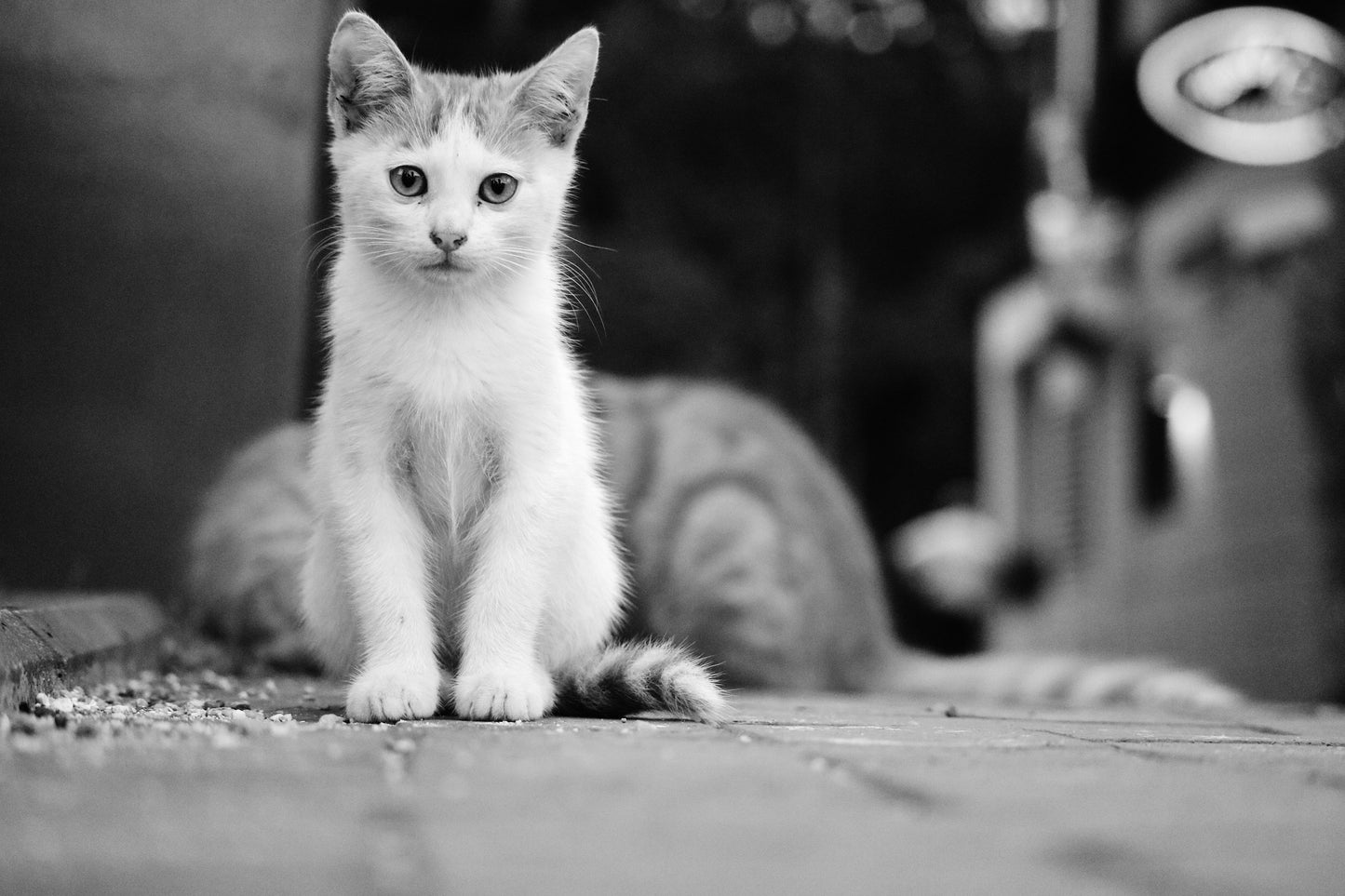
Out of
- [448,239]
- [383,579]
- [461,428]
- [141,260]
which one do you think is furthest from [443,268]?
[141,260]

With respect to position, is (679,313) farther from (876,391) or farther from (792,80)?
(876,391)

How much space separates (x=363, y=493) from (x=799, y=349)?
24.5 ft

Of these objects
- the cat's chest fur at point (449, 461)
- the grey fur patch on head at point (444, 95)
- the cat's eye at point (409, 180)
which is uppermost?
the grey fur patch on head at point (444, 95)

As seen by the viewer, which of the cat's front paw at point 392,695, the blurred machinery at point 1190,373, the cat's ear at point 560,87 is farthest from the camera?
the blurred machinery at point 1190,373

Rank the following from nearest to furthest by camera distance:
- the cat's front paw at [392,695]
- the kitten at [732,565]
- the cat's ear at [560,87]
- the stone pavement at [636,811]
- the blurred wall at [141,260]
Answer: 1. the stone pavement at [636,811]
2. the cat's front paw at [392,695]
3. the cat's ear at [560,87]
4. the blurred wall at [141,260]
5. the kitten at [732,565]

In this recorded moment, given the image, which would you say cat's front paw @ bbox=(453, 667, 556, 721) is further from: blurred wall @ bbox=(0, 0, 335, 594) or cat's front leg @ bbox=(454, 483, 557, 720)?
blurred wall @ bbox=(0, 0, 335, 594)

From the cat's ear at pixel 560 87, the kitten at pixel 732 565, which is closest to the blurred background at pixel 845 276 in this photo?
the kitten at pixel 732 565

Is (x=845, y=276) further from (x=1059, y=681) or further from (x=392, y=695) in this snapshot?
(x=392, y=695)

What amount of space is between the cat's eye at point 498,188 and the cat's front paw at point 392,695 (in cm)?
84

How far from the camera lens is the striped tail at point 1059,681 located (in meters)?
3.64

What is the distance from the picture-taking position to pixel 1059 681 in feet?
12.9

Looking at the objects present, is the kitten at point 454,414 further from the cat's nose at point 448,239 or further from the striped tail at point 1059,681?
the striped tail at point 1059,681

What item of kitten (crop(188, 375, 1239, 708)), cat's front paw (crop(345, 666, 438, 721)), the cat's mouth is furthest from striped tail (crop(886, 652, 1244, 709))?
the cat's mouth

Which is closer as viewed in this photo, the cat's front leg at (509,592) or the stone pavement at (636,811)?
the stone pavement at (636,811)
